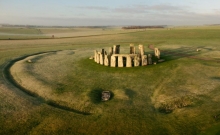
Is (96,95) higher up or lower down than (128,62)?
lower down

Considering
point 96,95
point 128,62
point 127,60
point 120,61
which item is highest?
point 127,60

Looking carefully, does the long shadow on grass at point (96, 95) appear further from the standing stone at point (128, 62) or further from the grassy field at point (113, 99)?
the standing stone at point (128, 62)

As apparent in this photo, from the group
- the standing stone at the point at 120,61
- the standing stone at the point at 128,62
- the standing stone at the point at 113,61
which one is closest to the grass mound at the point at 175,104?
the standing stone at the point at 128,62

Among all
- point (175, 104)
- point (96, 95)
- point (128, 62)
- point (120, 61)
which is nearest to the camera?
point (175, 104)

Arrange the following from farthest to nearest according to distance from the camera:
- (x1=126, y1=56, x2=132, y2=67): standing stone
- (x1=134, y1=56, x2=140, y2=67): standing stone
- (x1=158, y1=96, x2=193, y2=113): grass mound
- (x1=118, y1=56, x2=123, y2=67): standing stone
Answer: (x1=118, y1=56, x2=123, y2=67): standing stone, (x1=134, y1=56, x2=140, y2=67): standing stone, (x1=126, y1=56, x2=132, y2=67): standing stone, (x1=158, y1=96, x2=193, y2=113): grass mound

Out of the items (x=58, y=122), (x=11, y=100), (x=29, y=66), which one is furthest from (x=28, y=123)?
(x=29, y=66)

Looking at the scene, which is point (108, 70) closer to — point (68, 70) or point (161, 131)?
point (68, 70)

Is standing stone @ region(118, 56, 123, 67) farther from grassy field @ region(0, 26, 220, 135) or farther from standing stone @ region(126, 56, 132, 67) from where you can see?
grassy field @ region(0, 26, 220, 135)

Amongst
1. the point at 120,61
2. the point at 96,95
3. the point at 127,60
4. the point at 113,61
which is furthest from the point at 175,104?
the point at 113,61

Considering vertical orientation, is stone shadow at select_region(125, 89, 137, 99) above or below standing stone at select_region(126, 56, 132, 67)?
below

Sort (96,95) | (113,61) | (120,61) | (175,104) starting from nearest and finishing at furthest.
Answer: (175,104) → (96,95) → (120,61) → (113,61)

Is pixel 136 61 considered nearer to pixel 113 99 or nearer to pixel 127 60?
pixel 127 60

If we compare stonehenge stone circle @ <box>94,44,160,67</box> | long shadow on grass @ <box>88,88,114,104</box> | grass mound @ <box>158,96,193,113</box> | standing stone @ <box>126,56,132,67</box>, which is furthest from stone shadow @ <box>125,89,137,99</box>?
stonehenge stone circle @ <box>94,44,160,67</box>

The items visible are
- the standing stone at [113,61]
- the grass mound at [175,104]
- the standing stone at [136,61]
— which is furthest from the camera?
the standing stone at [113,61]
